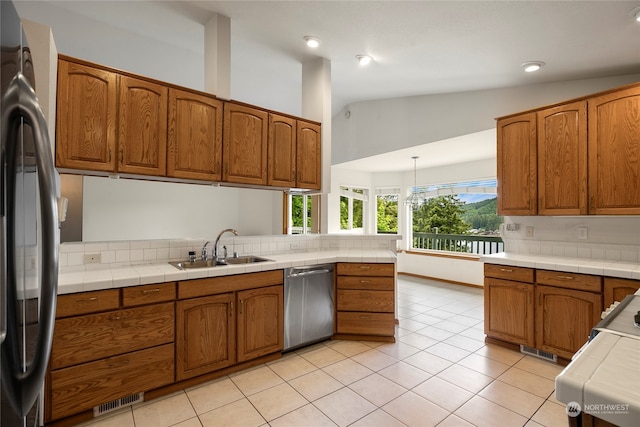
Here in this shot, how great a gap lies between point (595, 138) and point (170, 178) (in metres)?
3.72

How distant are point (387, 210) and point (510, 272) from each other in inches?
174

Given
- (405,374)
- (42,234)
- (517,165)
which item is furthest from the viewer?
(517,165)

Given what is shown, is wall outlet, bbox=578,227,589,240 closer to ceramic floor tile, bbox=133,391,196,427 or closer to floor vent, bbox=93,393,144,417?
ceramic floor tile, bbox=133,391,196,427

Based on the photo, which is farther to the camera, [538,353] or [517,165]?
[517,165]

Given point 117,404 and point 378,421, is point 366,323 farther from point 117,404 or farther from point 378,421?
point 117,404

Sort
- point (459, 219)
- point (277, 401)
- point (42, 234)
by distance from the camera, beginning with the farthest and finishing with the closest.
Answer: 1. point (459, 219)
2. point (277, 401)
3. point (42, 234)

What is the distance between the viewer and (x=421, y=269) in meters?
6.37

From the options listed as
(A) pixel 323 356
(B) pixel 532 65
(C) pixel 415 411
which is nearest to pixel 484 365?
(C) pixel 415 411

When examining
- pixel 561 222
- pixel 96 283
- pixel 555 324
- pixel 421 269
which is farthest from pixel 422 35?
pixel 421 269

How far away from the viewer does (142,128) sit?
2391mm

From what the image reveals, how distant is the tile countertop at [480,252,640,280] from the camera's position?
234cm

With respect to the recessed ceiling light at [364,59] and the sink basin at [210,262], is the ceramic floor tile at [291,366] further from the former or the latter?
the recessed ceiling light at [364,59]

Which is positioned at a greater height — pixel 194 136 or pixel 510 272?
pixel 194 136

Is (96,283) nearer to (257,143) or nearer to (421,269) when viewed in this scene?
(257,143)
